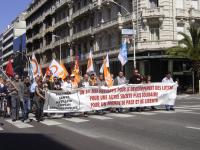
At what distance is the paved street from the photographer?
1020cm

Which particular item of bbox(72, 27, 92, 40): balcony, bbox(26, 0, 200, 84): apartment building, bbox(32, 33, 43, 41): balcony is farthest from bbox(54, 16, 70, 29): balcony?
bbox(32, 33, 43, 41): balcony

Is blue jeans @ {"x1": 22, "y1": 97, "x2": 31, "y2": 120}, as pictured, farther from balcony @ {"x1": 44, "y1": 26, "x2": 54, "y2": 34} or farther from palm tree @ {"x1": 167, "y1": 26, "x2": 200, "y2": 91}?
balcony @ {"x1": 44, "y1": 26, "x2": 54, "y2": 34}

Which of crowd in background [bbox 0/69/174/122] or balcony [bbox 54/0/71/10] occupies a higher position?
balcony [bbox 54/0/71/10]

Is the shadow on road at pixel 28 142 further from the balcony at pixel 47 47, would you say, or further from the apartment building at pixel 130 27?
the balcony at pixel 47 47

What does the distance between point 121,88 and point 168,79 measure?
102 inches

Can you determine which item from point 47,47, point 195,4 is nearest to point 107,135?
point 195,4

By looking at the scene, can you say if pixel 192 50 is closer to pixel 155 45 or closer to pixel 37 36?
pixel 155 45

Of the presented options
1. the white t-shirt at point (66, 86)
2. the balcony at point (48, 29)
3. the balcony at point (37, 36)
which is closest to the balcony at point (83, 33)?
the balcony at point (48, 29)

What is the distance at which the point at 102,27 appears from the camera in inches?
2056

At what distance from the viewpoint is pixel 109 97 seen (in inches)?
767

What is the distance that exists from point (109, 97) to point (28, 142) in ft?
27.9

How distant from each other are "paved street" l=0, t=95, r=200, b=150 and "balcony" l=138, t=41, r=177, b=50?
28144mm

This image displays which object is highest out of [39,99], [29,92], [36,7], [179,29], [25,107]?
[36,7]

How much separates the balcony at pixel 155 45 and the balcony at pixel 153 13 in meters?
2.45
